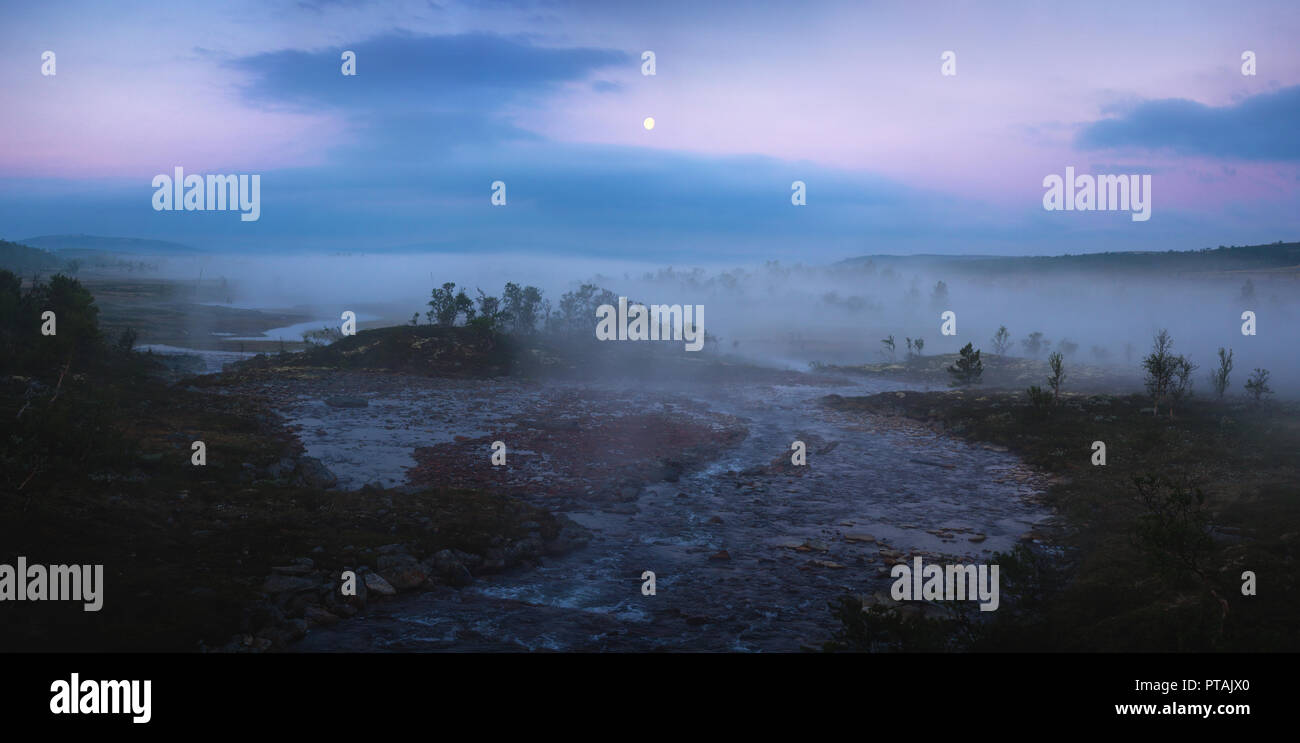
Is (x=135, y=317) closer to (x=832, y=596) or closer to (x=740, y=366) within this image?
(x=740, y=366)

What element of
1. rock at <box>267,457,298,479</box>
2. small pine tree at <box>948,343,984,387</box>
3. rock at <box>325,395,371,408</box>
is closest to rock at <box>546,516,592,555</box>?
rock at <box>267,457,298,479</box>

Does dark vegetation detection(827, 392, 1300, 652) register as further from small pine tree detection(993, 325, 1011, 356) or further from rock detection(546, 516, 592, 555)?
small pine tree detection(993, 325, 1011, 356)

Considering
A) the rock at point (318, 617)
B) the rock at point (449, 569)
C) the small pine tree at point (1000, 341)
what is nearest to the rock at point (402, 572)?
the rock at point (449, 569)

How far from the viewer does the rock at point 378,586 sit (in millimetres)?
19703

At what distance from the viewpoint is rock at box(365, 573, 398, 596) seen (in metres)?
19.7

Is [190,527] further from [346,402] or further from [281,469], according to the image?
[346,402]

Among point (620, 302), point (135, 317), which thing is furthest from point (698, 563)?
point (135, 317)

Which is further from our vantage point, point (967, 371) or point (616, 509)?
point (967, 371)

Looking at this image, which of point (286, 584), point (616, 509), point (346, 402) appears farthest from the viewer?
point (346, 402)

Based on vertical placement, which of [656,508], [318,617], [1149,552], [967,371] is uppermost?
[967,371]

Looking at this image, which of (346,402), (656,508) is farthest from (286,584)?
(346,402)

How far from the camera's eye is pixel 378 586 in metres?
19.8
